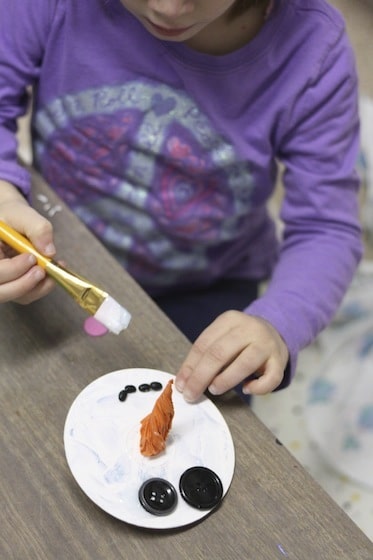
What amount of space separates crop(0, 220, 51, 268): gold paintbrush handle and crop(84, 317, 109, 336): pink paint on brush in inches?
2.4

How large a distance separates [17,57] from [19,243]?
0.77 feet

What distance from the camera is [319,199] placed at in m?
0.66

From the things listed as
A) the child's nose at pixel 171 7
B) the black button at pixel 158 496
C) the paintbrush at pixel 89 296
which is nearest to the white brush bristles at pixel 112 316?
the paintbrush at pixel 89 296

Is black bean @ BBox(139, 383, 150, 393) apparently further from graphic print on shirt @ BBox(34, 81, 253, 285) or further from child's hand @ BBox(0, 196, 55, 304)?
graphic print on shirt @ BBox(34, 81, 253, 285)

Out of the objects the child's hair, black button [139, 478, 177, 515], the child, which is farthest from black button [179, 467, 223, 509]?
the child's hair

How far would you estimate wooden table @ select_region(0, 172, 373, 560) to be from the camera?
41 centimetres

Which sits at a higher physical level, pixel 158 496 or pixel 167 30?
pixel 167 30

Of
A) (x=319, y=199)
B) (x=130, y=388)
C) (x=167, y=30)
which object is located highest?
(x=167, y=30)

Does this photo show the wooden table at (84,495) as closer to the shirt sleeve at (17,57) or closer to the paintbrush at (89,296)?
the paintbrush at (89,296)

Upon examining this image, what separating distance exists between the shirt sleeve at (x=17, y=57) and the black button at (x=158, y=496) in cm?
30

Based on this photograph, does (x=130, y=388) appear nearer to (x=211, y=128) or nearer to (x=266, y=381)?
(x=266, y=381)

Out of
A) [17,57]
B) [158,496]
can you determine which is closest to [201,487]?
[158,496]

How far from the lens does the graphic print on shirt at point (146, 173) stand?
0.65 meters

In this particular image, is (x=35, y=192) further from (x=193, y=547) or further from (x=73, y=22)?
(x=193, y=547)
